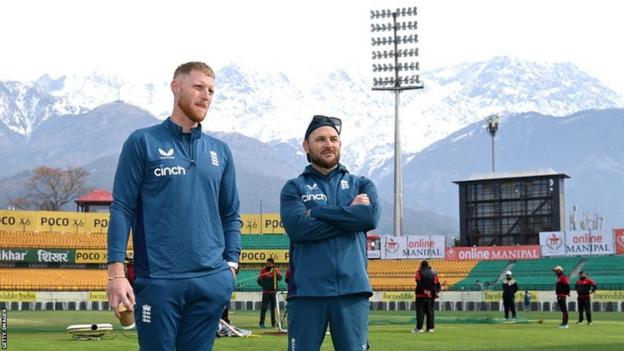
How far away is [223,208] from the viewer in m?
6.96

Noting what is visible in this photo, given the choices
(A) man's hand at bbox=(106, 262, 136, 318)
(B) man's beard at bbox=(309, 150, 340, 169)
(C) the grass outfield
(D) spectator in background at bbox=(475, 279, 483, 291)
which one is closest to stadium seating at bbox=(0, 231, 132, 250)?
(D) spectator in background at bbox=(475, 279, 483, 291)

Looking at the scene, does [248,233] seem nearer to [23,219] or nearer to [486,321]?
[23,219]

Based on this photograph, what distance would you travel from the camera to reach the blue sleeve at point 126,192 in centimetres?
641

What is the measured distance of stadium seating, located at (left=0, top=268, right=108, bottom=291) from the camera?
193ft

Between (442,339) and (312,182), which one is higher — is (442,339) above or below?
below

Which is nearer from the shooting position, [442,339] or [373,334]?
[442,339]

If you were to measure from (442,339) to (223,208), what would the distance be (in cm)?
1585

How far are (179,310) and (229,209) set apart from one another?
2.61ft

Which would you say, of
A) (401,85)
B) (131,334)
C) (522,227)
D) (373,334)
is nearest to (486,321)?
(373,334)

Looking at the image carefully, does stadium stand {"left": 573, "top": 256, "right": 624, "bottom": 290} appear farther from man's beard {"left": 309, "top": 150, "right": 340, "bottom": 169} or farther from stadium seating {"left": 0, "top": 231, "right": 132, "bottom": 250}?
man's beard {"left": 309, "top": 150, "right": 340, "bottom": 169}

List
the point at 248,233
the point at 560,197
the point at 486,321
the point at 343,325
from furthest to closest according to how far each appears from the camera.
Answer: the point at 248,233
the point at 560,197
the point at 486,321
the point at 343,325

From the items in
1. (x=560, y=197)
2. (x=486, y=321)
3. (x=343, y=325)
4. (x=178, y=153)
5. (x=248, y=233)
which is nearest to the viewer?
(x=178, y=153)

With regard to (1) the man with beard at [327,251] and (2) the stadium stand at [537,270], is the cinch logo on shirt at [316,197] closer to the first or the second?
(1) the man with beard at [327,251]

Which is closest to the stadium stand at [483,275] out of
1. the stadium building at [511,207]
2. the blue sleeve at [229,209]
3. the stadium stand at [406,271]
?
the stadium stand at [406,271]
